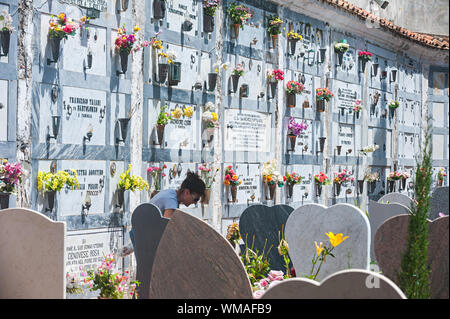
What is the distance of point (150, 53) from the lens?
7508mm

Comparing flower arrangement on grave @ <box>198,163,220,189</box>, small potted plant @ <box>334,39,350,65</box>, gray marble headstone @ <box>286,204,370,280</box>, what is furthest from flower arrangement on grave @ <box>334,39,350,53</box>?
gray marble headstone @ <box>286,204,370,280</box>

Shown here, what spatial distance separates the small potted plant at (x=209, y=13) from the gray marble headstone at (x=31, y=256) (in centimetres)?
555

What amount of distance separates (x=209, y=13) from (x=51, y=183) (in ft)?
11.2

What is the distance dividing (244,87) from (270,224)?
4216mm

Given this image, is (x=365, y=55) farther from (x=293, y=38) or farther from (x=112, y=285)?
(x=112, y=285)

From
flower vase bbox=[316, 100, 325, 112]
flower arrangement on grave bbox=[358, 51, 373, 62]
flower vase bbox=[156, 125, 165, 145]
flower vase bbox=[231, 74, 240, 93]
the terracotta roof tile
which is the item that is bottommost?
flower vase bbox=[156, 125, 165, 145]

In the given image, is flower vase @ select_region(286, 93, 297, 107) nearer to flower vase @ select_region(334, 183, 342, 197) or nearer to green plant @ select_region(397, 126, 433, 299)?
flower vase @ select_region(334, 183, 342, 197)

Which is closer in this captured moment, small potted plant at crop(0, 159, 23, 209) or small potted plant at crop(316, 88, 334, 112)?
small potted plant at crop(0, 159, 23, 209)

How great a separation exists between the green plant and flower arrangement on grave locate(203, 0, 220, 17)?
20.8 ft

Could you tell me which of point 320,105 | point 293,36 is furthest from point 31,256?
point 320,105

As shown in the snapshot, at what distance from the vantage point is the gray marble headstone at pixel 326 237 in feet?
11.4

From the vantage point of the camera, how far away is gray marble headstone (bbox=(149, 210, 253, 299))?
2.52 metres
